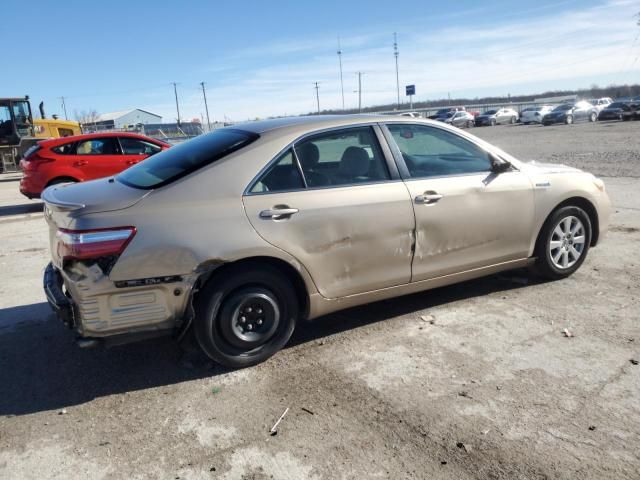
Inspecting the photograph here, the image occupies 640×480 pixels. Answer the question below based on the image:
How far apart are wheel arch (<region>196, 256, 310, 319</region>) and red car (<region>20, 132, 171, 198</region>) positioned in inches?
332

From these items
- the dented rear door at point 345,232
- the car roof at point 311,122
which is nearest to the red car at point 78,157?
the car roof at point 311,122

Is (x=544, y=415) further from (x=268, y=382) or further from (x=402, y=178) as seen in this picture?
(x=402, y=178)

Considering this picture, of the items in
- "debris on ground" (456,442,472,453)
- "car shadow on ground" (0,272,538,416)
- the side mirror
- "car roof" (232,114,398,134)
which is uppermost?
"car roof" (232,114,398,134)

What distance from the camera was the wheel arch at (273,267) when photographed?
3.42 m

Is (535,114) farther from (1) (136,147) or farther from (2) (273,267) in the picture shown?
(2) (273,267)

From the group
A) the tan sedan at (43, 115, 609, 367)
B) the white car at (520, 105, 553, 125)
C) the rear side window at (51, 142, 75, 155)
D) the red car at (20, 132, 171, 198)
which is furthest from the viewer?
the white car at (520, 105, 553, 125)

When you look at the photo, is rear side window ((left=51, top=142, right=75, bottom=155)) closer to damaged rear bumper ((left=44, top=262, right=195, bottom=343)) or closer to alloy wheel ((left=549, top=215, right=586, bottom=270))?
damaged rear bumper ((left=44, top=262, right=195, bottom=343))

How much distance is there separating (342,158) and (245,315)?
1441 mm

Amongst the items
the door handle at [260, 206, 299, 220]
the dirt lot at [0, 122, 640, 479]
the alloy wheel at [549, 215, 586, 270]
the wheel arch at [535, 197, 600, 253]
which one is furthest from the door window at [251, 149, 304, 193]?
the alloy wheel at [549, 215, 586, 270]

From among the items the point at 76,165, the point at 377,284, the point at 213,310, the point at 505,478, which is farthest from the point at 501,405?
the point at 76,165

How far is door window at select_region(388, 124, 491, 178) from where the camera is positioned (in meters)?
4.24

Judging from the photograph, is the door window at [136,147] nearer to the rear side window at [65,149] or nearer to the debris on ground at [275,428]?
the rear side window at [65,149]

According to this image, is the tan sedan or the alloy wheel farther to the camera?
the alloy wheel

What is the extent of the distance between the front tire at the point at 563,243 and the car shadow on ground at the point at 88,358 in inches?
12.7
